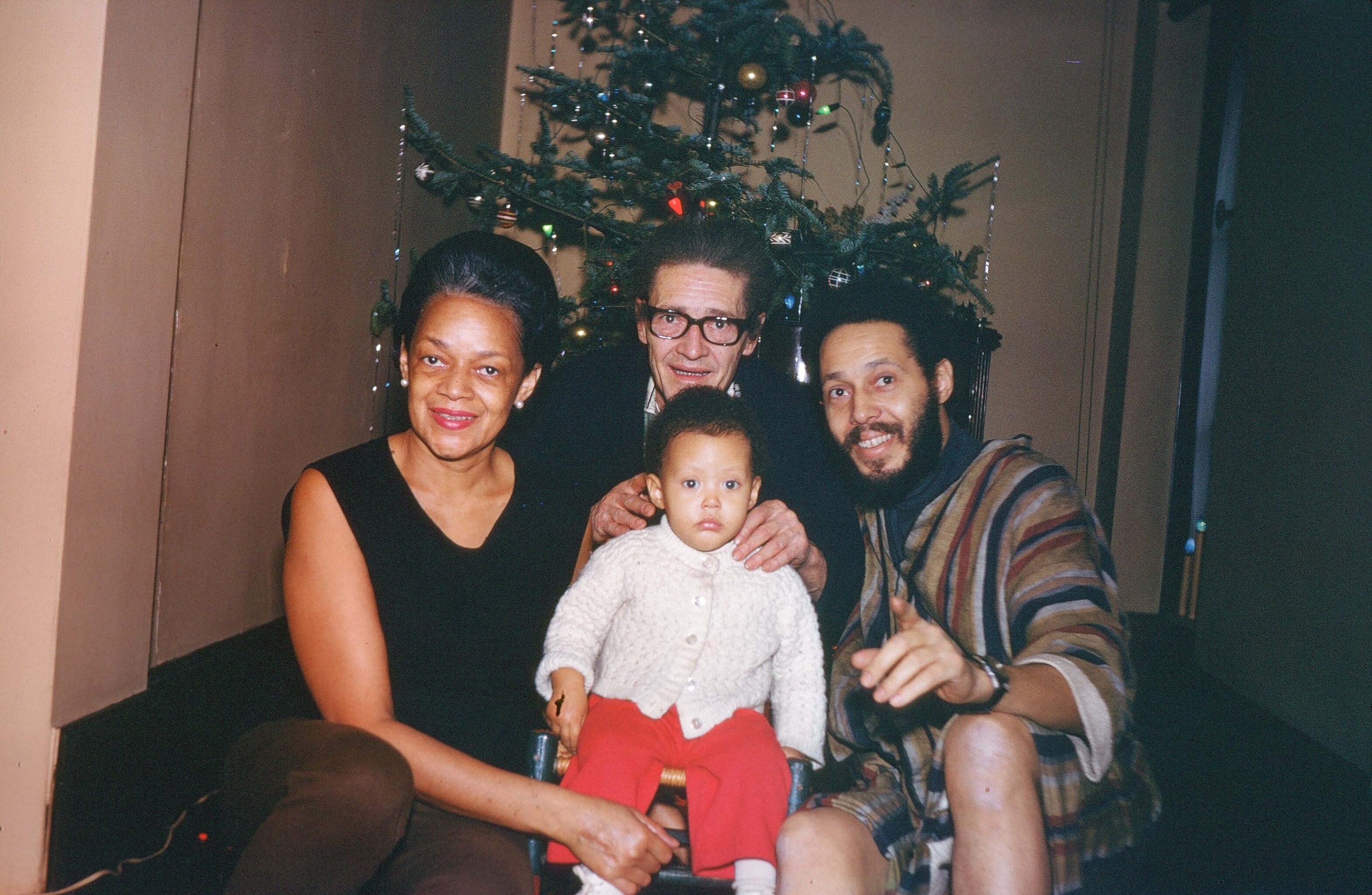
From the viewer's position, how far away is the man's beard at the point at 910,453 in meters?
1.86

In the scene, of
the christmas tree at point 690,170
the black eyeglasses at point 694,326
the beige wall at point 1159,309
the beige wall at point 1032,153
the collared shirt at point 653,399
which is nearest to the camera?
the black eyeglasses at point 694,326

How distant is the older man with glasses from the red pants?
46 cm

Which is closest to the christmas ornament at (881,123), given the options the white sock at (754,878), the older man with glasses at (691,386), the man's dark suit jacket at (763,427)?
the older man with glasses at (691,386)

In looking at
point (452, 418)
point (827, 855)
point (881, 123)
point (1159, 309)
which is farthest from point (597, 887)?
point (1159, 309)

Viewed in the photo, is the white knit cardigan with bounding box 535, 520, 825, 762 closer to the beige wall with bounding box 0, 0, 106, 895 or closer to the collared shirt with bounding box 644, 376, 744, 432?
the collared shirt with bounding box 644, 376, 744, 432

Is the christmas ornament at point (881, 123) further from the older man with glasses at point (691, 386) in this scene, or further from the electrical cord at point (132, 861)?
the electrical cord at point (132, 861)

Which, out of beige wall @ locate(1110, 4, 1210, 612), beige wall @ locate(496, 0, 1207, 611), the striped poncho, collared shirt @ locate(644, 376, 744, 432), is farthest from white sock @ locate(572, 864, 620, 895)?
beige wall @ locate(1110, 4, 1210, 612)

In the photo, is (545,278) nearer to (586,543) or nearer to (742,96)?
(586,543)

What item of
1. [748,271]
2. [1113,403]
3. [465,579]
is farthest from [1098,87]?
[465,579]

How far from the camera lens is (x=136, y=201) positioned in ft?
5.82

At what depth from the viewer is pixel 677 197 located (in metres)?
3.11

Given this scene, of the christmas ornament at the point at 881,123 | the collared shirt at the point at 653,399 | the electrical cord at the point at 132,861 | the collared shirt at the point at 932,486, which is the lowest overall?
the electrical cord at the point at 132,861

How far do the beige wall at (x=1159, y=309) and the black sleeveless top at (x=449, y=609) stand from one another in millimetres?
4244

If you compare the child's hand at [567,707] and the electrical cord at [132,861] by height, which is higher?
the child's hand at [567,707]
